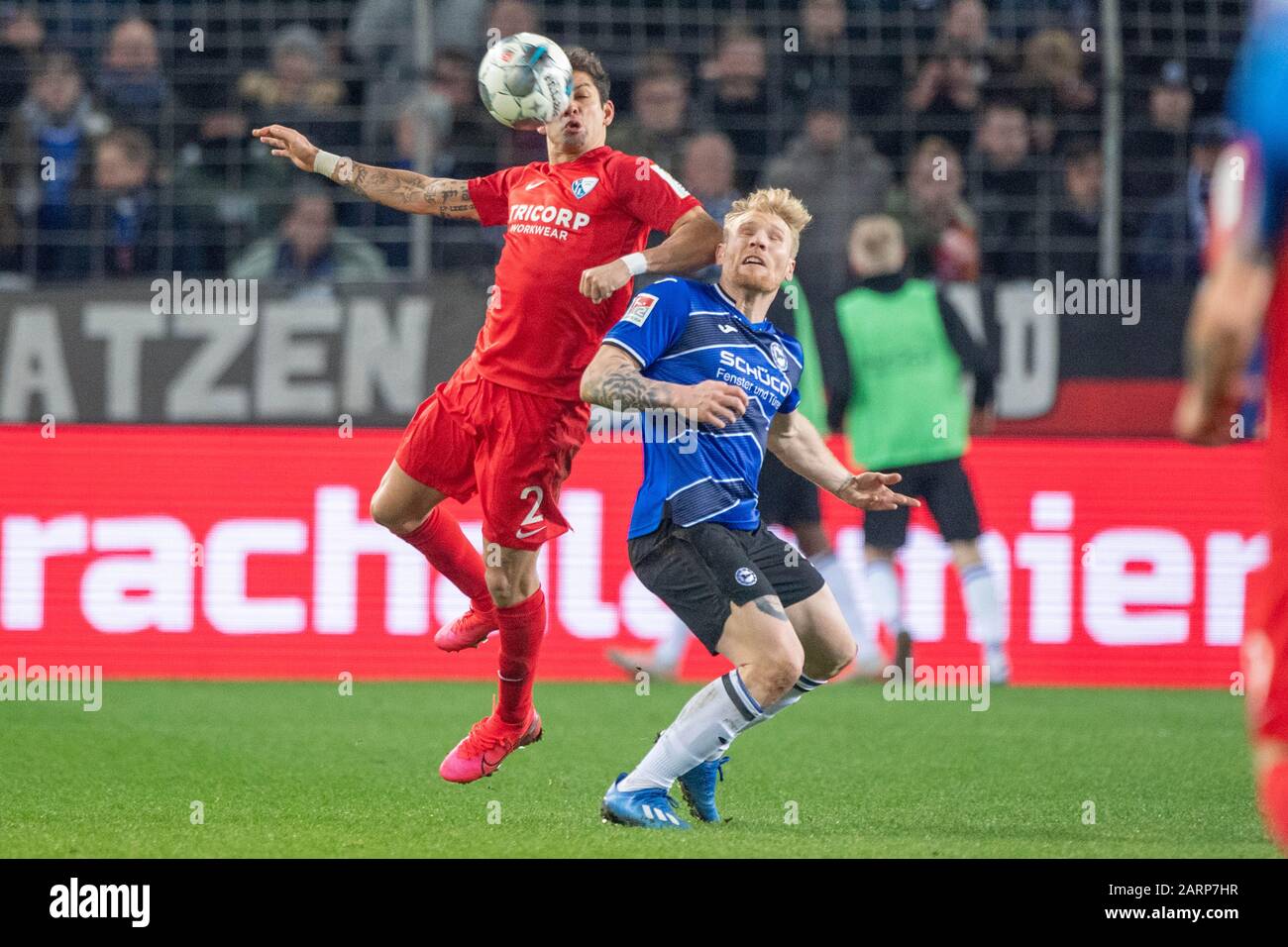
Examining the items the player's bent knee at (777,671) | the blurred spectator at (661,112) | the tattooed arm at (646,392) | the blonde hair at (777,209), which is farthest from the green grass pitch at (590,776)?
the blurred spectator at (661,112)

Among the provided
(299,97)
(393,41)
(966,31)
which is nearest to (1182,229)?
(966,31)

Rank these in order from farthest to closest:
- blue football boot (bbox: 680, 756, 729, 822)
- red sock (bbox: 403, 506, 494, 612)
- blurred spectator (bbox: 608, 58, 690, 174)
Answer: blurred spectator (bbox: 608, 58, 690, 174), red sock (bbox: 403, 506, 494, 612), blue football boot (bbox: 680, 756, 729, 822)

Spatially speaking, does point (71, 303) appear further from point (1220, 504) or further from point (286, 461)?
point (1220, 504)

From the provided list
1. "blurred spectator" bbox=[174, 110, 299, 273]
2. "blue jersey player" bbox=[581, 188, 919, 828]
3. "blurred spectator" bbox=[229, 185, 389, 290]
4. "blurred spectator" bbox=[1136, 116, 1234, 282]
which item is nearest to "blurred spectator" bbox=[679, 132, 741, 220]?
"blurred spectator" bbox=[229, 185, 389, 290]

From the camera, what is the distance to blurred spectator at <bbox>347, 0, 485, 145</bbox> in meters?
11.5

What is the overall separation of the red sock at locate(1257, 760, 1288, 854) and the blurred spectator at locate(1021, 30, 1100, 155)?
373 inches

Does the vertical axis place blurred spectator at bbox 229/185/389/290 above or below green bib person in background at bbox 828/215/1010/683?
above

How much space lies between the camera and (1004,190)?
11547mm

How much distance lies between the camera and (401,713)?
8484 mm

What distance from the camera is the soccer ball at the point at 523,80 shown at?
578 centimetres

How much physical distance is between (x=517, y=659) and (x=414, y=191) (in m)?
1.66

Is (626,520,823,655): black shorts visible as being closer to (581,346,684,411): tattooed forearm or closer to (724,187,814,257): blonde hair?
(581,346,684,411): tattooed forearm

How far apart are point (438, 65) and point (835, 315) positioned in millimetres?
3136

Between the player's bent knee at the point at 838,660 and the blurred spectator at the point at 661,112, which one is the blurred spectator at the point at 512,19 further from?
the player's bent knee at the point at 838,660
